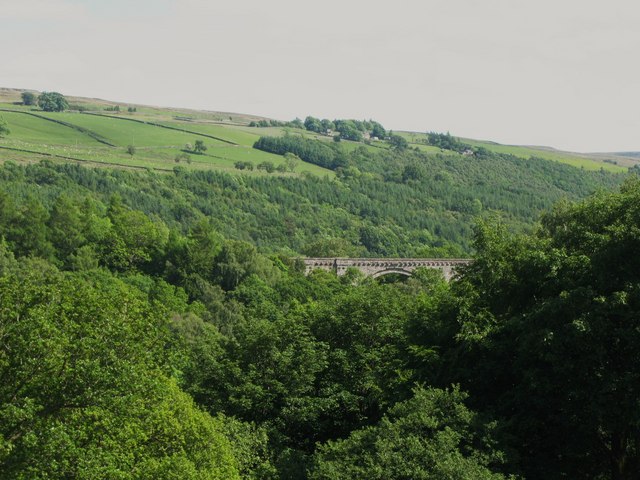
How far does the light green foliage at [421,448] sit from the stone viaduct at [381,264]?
103182 mm

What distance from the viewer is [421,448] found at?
34875mm

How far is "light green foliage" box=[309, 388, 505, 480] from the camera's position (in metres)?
34.2

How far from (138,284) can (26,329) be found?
244ft

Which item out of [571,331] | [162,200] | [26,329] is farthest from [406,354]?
[162,200]

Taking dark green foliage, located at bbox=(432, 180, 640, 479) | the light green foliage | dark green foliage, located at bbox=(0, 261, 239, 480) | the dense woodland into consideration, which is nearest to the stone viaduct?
the dense woodland

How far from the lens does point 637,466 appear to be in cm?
3891

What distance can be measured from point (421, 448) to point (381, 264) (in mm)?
120721

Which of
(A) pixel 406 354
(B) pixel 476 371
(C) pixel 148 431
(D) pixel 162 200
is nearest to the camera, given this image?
(C) pixel 148 431

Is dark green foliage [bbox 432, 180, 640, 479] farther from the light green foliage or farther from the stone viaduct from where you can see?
the stone viaduct

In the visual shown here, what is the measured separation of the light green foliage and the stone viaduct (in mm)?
103182

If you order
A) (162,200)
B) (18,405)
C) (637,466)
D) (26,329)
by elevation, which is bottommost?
(162,200)

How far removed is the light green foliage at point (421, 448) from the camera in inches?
1345

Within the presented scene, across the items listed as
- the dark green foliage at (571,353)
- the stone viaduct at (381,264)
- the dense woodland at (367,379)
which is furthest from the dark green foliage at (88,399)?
the stone viaduct at (381,264)

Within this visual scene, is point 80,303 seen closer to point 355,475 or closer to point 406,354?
point 355,475
